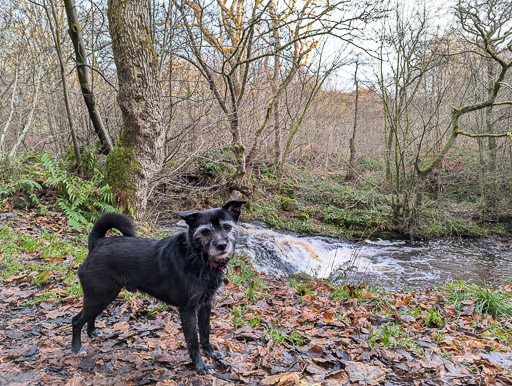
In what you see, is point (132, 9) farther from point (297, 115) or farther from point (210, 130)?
point (297, 115)

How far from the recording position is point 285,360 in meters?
3.09

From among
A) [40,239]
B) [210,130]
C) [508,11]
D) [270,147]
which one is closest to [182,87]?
[210,130]

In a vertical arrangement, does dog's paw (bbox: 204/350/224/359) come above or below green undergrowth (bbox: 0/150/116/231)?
Answer: below

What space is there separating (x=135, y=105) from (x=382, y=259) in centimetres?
878

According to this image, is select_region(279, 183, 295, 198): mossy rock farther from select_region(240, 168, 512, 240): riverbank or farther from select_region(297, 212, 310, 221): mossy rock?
select_region(297, 212, 310, 221): mossy rock

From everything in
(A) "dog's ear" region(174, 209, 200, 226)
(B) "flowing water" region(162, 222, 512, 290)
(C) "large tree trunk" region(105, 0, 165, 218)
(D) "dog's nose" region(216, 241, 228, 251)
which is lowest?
(B) "flowing water" region(162, 222, 512, 290)

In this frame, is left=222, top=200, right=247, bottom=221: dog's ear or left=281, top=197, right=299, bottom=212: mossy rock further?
left=281, top=197, right=299, bottom=212: mossy rock

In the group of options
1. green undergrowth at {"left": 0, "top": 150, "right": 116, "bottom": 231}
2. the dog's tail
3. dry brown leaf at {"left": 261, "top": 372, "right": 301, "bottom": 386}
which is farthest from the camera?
green undergrowth at {"left": 0, "top": 150, "right": 116, "bottom": 231}

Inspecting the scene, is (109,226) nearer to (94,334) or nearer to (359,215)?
(94,334)

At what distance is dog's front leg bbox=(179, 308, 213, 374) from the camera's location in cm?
288

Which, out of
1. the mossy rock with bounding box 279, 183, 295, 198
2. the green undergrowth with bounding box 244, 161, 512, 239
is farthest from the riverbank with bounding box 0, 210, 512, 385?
the mossy rock with bounding box 279, 183, 295, 198

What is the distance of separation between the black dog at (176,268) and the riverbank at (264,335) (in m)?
0.35

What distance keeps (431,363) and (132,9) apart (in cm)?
795

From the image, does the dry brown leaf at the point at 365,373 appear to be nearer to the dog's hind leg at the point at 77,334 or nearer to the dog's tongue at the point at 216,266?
the dog's tongue at the point at 216,266
